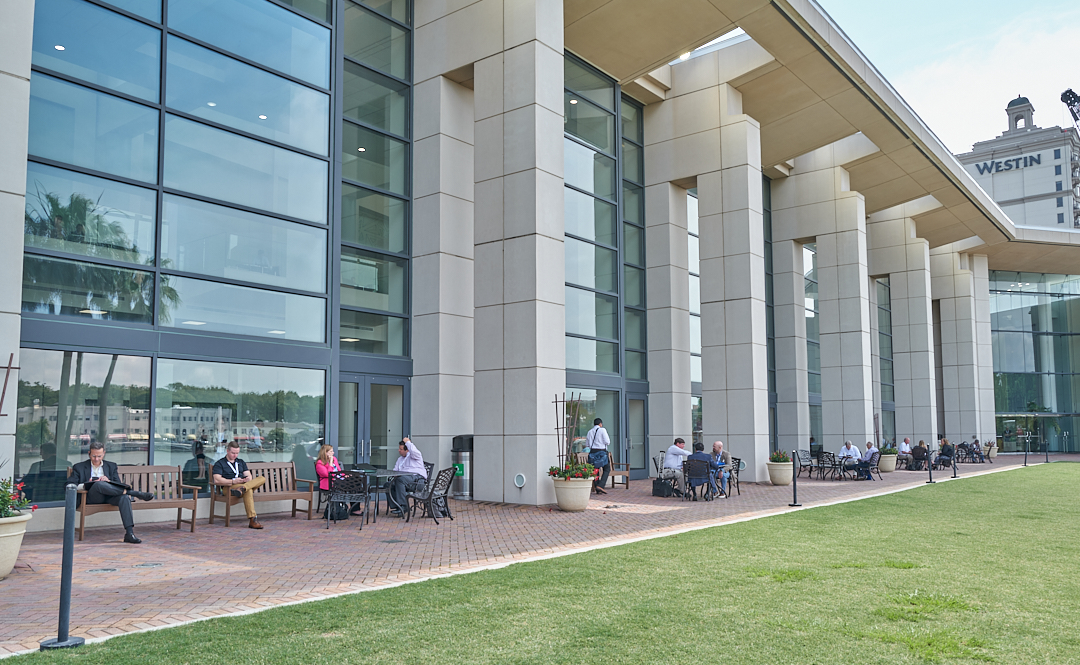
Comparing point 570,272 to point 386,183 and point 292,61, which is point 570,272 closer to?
point 386,183

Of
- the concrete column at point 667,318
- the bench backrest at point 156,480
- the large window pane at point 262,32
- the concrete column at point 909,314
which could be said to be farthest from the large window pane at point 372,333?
the concrete column at point 909,314

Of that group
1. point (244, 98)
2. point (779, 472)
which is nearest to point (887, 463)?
point (779, 472)

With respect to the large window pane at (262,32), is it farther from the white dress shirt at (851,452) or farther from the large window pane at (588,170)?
the white dress shirt at (851,452)

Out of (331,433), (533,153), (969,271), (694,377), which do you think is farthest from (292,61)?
(969,271)

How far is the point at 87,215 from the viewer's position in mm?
11984

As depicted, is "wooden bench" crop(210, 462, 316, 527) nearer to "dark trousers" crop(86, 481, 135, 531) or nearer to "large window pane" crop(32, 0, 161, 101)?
"dark trousers" crop(86, 481, 135, 531)

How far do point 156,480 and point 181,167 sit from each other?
17.3 feet

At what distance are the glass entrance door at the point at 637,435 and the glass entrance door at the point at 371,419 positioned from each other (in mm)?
7988

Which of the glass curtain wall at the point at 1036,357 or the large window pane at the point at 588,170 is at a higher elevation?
the large window pane at the point at 588,170

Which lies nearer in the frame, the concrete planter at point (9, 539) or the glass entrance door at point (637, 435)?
the concrete planter at point (9, 539)

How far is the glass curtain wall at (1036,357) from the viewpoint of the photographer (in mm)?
48969

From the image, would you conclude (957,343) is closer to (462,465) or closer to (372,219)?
(462,465)

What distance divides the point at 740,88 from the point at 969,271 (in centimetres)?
2671

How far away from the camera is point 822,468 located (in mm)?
24453
